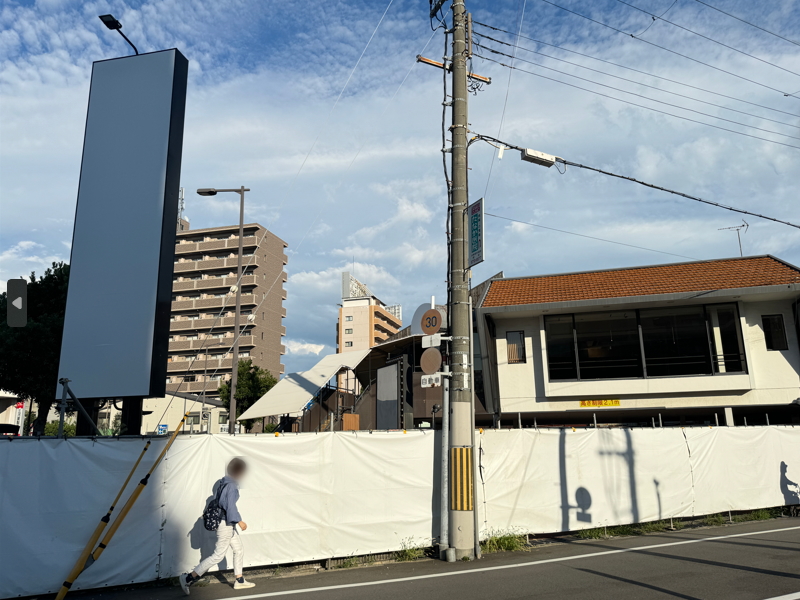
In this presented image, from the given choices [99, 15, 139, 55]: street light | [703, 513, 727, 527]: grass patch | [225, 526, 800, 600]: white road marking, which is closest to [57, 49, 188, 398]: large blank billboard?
[99, 15, 139, 55]: street light

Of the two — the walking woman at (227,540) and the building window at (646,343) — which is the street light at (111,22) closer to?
the walking woman at (227,540)

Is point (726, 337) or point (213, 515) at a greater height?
point (726, 337)

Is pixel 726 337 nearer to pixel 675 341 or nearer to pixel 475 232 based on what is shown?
pixel 675 341

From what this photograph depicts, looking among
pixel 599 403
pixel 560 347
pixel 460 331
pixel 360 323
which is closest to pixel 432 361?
pixel 460 331

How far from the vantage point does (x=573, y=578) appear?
7.82 meters

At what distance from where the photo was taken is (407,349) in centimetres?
2756

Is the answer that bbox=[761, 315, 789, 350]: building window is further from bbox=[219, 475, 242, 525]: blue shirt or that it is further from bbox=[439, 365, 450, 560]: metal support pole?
bbox=[219, 475, 242, 525]: blue shirt

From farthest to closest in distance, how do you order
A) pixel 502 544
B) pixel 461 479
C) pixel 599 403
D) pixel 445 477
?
pixel 599 403, pixel 502 544, pixel 445 477, pixel 461 479

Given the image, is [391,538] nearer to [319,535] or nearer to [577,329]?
[319,535]

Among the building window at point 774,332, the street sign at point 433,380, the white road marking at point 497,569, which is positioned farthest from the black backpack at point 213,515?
the building window at point 774,332

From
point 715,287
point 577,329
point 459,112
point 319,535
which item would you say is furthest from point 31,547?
point 715,287

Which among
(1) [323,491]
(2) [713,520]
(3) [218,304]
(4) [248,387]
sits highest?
(3) [218,304]

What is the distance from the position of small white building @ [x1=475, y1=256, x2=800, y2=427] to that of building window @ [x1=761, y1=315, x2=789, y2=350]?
0.13 feet

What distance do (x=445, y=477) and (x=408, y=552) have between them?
134 centimetres
